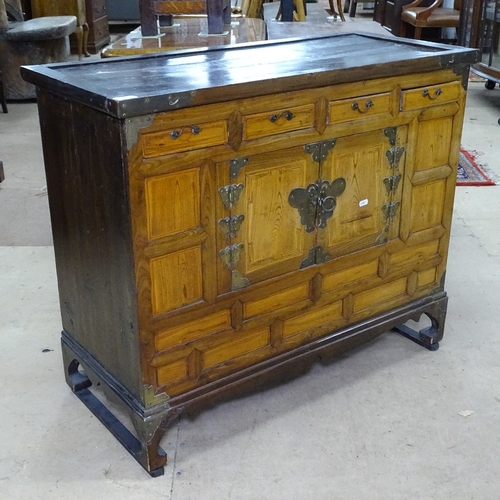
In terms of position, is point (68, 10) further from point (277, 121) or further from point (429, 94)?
point (277, 121)

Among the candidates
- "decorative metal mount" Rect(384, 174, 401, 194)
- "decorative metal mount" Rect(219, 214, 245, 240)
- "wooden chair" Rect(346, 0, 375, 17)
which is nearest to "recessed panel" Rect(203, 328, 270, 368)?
"decorative metal mount" Rect(219, 214, 245, 240)

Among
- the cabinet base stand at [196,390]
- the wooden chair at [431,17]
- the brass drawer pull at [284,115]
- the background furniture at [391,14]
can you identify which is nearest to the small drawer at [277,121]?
the brass drawer pull at [284,115]

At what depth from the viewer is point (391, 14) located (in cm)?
737

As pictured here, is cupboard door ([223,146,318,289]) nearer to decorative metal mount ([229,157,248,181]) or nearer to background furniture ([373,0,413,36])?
decorative metal mount ([229,157,248,181])

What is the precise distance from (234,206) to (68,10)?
18.7 ft

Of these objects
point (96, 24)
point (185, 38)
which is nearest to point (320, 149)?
point (185, 38)

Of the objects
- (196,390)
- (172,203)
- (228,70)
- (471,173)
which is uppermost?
(228,70)

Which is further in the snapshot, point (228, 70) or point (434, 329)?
point (434, 329)

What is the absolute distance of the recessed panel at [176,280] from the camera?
1.61m

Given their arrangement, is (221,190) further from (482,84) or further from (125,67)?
(482,84)

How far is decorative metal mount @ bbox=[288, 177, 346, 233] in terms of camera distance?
1.82m

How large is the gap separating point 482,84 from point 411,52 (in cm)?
441

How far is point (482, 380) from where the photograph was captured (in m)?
2.12

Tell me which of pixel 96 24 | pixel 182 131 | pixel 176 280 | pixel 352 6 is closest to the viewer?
pixel 182 131
